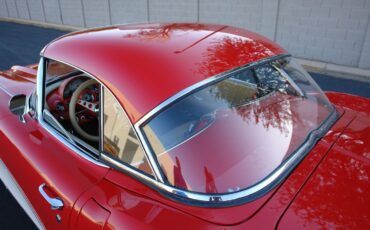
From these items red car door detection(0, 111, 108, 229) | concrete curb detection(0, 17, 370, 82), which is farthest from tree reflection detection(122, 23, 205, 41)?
concrete curb detection(0, 17, 370, 82)

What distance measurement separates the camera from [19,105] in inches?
98.1

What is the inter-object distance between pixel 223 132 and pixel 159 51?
59cm

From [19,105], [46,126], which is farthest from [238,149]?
[19,105]

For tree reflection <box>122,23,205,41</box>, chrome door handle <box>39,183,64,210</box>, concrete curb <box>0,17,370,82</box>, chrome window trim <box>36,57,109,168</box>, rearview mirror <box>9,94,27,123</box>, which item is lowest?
concrete curb <box>0,17,370,82</box>

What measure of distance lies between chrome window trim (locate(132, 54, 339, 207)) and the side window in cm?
9

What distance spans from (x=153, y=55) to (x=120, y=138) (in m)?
0.49

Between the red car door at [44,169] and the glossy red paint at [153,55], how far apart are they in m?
0.48

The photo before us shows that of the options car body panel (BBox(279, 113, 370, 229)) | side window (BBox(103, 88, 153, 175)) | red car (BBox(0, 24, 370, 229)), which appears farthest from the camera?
side window (BBox(103, 88, 153, 175))

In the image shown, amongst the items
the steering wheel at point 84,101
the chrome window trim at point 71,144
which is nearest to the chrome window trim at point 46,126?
the chrome window trim at point 71,144

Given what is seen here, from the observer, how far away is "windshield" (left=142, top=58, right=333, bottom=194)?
1387mm

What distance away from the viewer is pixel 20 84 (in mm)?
2857

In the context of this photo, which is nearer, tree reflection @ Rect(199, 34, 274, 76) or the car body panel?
the car body panel

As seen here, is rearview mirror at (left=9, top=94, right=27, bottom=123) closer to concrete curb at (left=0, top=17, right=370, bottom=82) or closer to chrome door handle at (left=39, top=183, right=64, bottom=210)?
chrome door handle at (left=39, top=183, right=64, bottom=210)

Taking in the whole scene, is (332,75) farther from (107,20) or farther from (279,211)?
(107,20)
